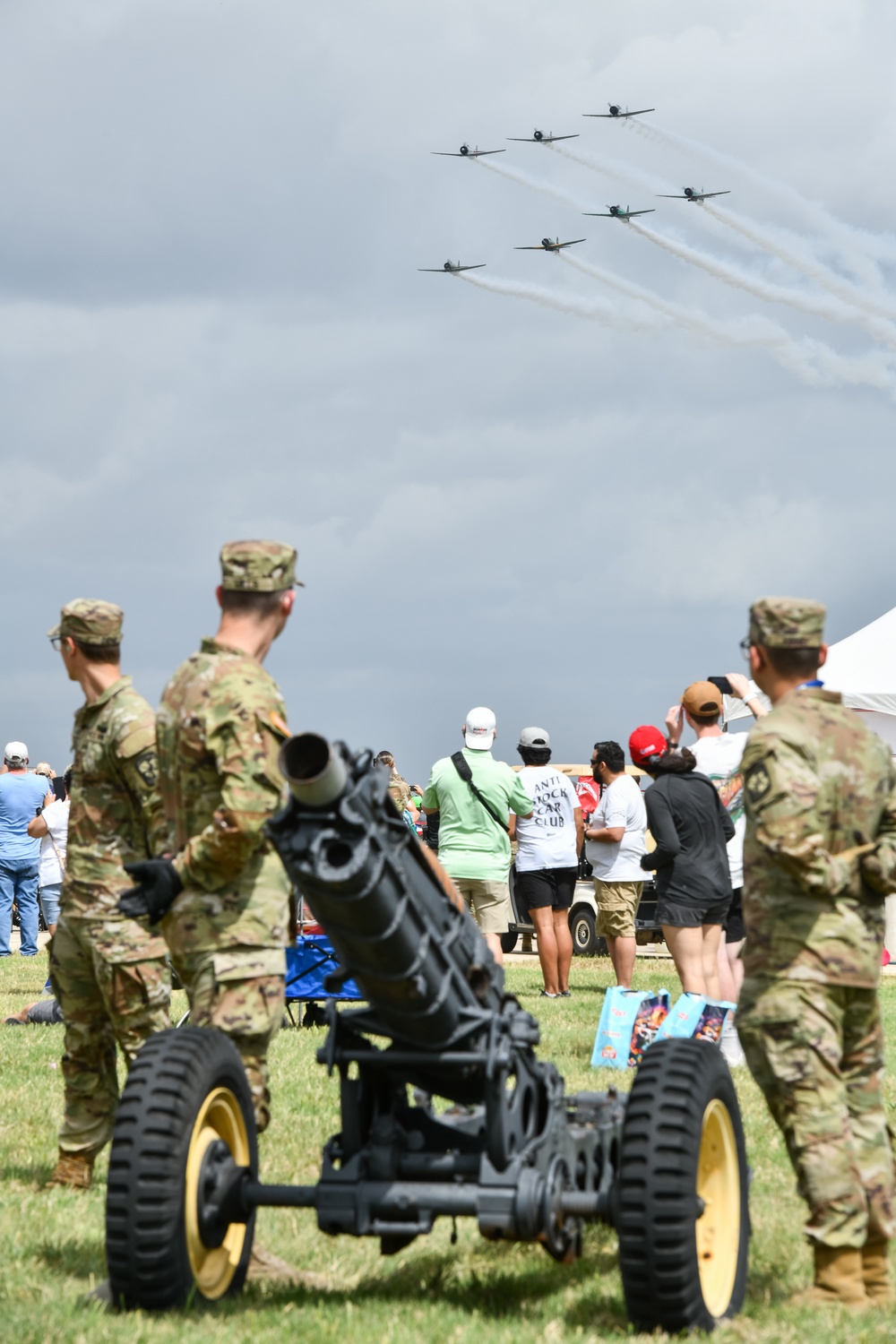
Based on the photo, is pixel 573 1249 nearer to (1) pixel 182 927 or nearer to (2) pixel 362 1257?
(2) pixel 362 1257

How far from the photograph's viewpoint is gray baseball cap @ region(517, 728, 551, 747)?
13883 millimetres

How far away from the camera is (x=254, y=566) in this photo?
5.26m

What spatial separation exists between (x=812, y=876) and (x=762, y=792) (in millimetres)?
289

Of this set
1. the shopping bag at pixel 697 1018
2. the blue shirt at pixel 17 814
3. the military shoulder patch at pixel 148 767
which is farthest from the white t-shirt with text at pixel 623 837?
the blue shirt at pixel 17 814

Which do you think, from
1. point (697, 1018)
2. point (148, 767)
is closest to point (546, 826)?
point (697, 1018)

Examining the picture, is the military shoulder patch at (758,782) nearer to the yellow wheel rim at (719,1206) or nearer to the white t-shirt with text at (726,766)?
the yellow wheel rim at (719,1206)

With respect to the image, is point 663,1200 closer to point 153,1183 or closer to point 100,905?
point 153,1183

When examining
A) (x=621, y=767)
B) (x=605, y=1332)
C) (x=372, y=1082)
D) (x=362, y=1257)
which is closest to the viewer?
(x=605, y=1332)

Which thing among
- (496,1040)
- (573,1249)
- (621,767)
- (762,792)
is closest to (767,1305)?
(573,1249)

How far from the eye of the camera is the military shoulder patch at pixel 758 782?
4.95 m

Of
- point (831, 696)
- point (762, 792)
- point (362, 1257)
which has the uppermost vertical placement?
point (831, 696)

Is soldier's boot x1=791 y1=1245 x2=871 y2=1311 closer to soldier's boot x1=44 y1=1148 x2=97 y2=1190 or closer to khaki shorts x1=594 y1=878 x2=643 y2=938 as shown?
soldier's boot x1=44 y1=1148 x2=97 y2=1190

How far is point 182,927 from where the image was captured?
5223 mm

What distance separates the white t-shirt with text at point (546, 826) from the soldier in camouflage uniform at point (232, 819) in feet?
27.4
